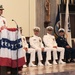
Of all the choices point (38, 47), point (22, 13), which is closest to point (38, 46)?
point (38, 47)

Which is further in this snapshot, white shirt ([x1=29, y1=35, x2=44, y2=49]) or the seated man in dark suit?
the seated man in dark suit

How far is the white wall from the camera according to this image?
481 inches

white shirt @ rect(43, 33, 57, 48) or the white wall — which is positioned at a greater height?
the white wall

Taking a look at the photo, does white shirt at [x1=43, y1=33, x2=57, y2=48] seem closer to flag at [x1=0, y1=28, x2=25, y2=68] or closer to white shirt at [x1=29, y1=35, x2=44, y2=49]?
white shirt at [x1=29, y1=35, x2=44, y2=49]

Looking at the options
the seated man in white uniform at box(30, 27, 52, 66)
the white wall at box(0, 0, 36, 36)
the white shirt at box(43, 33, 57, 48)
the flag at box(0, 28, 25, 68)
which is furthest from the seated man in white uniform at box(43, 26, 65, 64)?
the flag at box(0, 28, 25, 68)

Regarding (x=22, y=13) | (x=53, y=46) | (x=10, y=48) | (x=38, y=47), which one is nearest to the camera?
(x=10, y=48)

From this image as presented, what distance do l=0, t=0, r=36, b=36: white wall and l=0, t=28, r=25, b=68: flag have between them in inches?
165

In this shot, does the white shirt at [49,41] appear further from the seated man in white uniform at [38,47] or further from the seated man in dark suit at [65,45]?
the seated man in dark suit at [65,45]

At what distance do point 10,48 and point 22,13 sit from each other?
16.1 feet

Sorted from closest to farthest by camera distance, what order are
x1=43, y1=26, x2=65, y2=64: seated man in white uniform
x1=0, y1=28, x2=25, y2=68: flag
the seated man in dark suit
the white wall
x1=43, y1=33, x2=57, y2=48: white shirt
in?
x1=0, y1=28, x2=25, y2=68: flag → x1=43, y1=26, x2=65, y2=64: seated man in white uniform → x1=43, y1=33, x2=57, y2=48: white shirt → the seated man in dark suit → the white wall

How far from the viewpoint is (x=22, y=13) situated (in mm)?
12680

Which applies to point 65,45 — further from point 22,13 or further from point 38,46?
point 22,13

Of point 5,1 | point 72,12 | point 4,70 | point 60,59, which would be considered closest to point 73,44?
point 72,12

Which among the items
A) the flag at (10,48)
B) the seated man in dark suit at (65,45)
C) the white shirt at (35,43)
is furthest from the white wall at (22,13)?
the flag at (10,48)
